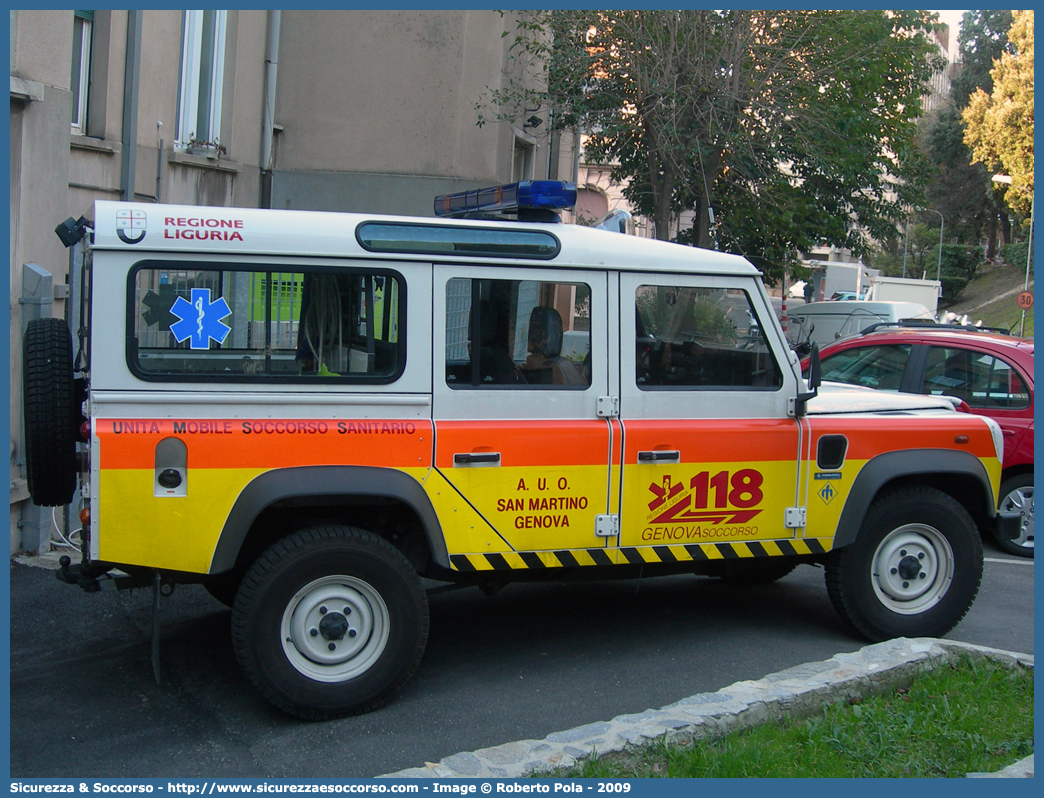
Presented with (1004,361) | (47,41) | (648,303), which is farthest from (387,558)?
(1004,361)

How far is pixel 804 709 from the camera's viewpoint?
4.23 metres

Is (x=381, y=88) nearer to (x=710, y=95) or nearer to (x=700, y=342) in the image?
(x=710, y=95)

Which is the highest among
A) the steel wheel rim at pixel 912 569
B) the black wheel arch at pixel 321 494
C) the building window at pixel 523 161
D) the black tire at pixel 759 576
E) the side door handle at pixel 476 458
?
the building window at pixel 523 161

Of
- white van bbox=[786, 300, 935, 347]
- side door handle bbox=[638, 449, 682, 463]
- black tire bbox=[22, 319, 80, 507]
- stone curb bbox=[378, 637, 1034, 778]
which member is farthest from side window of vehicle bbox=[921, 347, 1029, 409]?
white van bbox=[786, 300, 935, 347]

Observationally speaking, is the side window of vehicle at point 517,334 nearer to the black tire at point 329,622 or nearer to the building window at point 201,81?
the black tire at point 329,622

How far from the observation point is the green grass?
3.71m

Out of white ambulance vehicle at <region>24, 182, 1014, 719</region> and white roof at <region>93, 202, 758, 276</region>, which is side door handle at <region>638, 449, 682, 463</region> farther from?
white roof at <region>93, 202, 758, 276</region>

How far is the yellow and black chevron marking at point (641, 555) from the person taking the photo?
456 cm

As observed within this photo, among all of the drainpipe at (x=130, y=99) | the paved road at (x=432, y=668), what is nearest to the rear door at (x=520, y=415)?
the paved road at (x=432, y=668)

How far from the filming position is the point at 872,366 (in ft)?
28.5

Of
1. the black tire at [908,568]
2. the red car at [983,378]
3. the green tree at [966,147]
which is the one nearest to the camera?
the black tire at [908,568]

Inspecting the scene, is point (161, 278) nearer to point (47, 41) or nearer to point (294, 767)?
point (294, 767)

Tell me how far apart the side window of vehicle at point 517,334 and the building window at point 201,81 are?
21.8ft

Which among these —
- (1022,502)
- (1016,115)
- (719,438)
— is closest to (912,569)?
(719,438)
